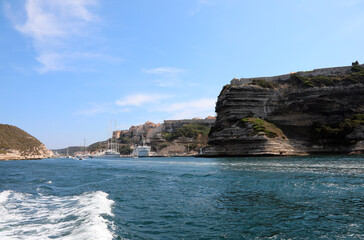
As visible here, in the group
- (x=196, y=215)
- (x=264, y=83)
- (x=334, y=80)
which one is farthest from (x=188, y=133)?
(x=196, y=215)

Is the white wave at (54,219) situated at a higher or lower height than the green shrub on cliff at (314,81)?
lower

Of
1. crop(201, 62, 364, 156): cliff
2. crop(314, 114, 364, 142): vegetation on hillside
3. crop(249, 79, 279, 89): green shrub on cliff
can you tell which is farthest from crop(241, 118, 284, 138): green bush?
crop(249, 79, 279, 89): green shrub on cliff

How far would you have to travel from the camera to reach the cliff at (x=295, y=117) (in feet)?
235

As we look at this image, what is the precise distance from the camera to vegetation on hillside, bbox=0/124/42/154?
113 metres

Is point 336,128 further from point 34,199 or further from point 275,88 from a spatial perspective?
point 34,199

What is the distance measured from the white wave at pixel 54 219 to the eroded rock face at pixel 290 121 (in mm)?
61703

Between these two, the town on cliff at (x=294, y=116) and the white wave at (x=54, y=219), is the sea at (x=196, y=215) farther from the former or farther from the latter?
the town on cliff at (x=294, y=116)

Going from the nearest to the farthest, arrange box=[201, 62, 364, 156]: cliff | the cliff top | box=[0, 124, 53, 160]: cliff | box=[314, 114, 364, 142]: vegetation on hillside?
box=[314, 114, 364, 142]: vegetation on hillside
box=[201, 62, 364, 156]: cliff
the cliff top
box=[0, 124, 53, 160]: cliff

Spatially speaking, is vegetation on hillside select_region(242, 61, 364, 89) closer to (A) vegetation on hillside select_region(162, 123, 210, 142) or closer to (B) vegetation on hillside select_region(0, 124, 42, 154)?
(A) vegetation on hillside select_region(162, 123, 210, 142)

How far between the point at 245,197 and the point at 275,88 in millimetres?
80628

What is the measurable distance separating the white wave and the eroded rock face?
61.7 metres

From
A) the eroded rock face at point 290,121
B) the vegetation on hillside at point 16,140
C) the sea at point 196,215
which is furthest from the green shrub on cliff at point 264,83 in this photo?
the vegetation on hillside at point 16,140

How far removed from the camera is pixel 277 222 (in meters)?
9.93

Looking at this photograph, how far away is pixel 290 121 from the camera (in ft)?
273
